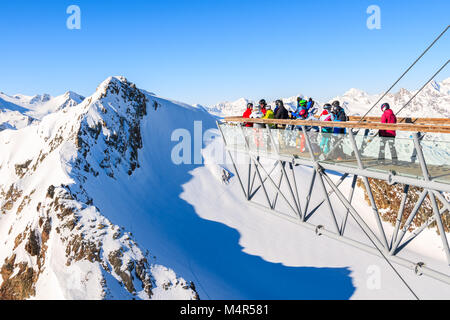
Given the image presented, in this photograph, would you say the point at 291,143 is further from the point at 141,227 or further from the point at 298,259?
the point at 298,259

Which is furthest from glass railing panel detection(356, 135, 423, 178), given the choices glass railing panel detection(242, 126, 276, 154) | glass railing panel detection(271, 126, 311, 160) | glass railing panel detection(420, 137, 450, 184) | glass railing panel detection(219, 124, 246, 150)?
glass railing panel detection(219, 124, 246, 150)

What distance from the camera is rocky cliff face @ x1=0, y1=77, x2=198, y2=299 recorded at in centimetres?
2242

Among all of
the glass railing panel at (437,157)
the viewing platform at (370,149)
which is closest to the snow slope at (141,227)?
the viewing platform at (370,149)

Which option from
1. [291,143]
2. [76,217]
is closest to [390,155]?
[291,143]

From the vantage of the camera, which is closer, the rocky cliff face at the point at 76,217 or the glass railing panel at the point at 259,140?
the glass railing panel at the point at 259,140

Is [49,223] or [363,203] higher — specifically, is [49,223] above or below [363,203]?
above

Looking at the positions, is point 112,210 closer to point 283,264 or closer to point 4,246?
point 4,246

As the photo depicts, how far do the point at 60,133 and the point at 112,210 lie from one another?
21728mm

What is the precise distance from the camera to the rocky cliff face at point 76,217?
2242 cm

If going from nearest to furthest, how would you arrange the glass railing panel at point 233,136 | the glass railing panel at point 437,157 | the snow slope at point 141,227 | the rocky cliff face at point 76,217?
the glass railing panel at point 437,157
the glass railing panel at point 233,136
the rocky cliff face at point 76,217
the snow slope at point 141,227

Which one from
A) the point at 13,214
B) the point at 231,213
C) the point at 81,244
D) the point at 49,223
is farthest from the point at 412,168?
the point at 13,214

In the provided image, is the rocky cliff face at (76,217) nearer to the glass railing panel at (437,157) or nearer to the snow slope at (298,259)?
the snow slope at (298,259)

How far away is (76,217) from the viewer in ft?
92.4

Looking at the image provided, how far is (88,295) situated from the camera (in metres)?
19.2
